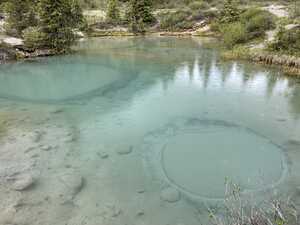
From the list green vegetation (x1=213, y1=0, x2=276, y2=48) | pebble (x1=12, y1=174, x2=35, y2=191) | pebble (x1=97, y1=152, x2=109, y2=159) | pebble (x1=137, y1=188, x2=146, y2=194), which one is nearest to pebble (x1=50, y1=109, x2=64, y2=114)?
pebble (x1=97, y1=152, x2=109, y2=159)

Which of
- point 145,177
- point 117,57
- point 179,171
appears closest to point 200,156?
point 179,171

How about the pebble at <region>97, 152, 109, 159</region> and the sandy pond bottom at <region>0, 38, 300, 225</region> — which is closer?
the sandy pond bottom at <region>0, 38, 300, 225</region>

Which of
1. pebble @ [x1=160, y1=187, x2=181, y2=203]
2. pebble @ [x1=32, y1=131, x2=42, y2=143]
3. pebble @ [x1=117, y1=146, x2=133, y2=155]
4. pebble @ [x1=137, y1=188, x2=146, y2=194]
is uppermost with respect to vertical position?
pebble @ [x1=32, y1=131, x2=42, y2=143]

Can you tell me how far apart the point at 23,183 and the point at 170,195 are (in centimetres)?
402

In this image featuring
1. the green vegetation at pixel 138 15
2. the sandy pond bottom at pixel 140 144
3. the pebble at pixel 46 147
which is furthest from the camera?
the green vegetation at pixel 138 15

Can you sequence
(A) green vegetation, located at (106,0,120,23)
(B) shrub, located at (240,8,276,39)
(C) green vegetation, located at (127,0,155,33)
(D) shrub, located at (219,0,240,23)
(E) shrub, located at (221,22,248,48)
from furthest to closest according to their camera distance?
(A) green vegetation, located at (106,0,120,23)
(C) green vegetation, located at (127,0,155,33)
(D) shrub, located at (219,0,240,23)
(B) shrub, located at (240,8,276,39)
(E) shrub, located at (221,22,248,48)

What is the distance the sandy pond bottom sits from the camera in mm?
6906

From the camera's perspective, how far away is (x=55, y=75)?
18.4 m

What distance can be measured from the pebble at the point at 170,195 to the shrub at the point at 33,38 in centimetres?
2099

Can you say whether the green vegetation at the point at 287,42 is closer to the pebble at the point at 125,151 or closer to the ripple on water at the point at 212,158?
the ripple on water at the point at 212,158

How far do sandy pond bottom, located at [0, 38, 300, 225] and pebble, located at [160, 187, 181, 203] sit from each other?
0.09 feet

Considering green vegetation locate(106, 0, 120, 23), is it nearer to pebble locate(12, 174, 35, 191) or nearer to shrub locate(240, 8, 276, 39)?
shrub locate(240, 8, 276, 39)

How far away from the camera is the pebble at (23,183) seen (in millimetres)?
7380

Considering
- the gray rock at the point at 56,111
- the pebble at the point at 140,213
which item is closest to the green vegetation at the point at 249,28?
the gray rock at the point at 56,111
